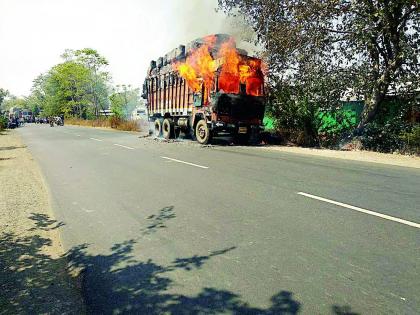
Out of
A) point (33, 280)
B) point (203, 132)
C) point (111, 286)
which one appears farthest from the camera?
point (203, 132)

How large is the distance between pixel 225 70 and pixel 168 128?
649 cm

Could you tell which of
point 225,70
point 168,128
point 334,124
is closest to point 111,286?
point 225,70

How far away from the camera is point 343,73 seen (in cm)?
1580

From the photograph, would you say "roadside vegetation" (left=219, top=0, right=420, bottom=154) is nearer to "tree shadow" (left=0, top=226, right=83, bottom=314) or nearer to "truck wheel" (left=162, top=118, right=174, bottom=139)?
"truck wheel" (left=162, top=118, right=174, bottom=139)

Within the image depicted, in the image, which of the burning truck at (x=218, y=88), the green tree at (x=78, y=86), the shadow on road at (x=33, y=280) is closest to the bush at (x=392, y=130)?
the burning truck at (x=218, y=88)

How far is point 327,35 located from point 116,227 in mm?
14051

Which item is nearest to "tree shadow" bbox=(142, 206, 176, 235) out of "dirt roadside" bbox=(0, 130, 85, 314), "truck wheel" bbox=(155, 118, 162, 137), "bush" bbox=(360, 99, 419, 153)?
"dirt roadside" bbox=(0, 130, 85, 314)

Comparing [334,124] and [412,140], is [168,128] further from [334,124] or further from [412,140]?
[412,140]

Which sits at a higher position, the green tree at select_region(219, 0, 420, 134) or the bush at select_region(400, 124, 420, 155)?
the green tree at select_region(219, 0, 420, 134)

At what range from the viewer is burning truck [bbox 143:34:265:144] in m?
15.7

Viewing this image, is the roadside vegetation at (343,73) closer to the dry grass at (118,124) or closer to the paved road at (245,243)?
the paved road at (245,243)

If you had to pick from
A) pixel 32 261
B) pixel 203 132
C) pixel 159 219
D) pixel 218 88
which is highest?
pixel 218 88

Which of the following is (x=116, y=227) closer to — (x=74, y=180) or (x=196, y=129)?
(x=74, y=180)

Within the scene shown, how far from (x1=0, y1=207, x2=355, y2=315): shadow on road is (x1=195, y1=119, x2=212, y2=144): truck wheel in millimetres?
12746
